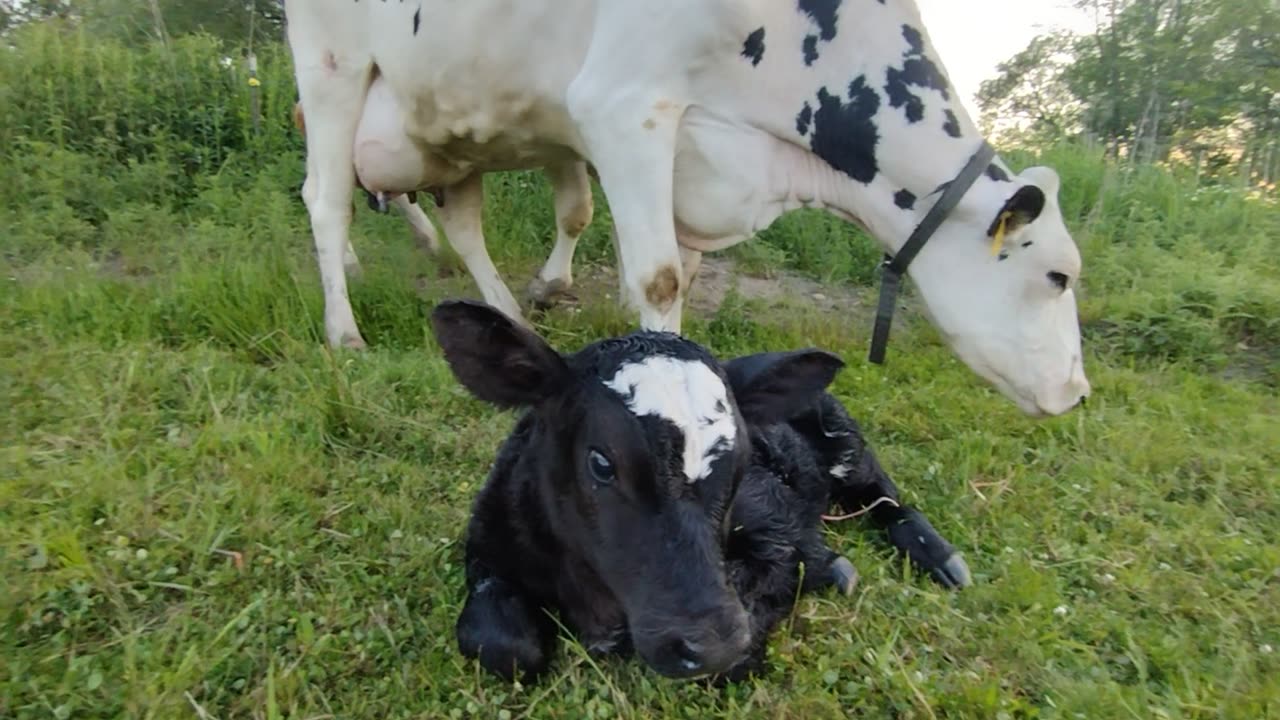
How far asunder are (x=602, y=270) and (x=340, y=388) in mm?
2773

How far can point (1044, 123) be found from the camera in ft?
45.2

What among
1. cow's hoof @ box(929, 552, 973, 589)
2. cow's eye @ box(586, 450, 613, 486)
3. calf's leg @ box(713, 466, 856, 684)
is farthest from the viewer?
cow's hoof @ box(929, 552, 973, 589)

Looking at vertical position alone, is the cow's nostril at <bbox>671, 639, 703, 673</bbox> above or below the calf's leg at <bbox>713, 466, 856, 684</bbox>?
above

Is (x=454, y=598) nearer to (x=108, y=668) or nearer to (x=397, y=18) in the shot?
(x=108, y=668)

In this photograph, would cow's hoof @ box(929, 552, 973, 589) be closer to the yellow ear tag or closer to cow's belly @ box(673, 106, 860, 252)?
the yellow ear tag

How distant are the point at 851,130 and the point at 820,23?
444 mm

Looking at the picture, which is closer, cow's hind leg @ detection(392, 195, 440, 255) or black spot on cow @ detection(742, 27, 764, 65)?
black spot on cow @ detection(742, 27, 764, 65)

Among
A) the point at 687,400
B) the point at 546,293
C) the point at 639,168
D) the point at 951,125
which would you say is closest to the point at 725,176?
the point at 639,168

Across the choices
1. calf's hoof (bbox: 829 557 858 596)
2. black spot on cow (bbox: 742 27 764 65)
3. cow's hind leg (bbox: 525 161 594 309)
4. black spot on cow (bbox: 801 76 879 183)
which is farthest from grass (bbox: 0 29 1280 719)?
black spot on cow (bbox: 742 27 764 65)

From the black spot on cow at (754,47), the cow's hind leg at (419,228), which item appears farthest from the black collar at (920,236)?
the cow's hind leg at (419,228)

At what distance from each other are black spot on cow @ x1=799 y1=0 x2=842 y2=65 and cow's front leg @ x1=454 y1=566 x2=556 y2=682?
237cm

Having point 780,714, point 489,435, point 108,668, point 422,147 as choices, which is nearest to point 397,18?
point 422,147

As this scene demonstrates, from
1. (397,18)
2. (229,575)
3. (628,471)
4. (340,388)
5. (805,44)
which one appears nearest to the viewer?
(628,471)

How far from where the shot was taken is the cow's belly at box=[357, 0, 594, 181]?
362 cm
